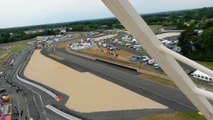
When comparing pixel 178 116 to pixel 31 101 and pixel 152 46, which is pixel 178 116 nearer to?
pixel 31 101

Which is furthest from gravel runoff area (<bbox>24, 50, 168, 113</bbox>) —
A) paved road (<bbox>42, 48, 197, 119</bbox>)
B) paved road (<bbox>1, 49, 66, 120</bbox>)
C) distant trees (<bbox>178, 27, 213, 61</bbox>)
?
distant trees (<bbox>178, 27, 213, 61</bbox>)

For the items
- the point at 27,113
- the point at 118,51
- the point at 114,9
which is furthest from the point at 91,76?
the point at 114,9

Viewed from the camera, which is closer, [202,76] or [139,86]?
[202,76]

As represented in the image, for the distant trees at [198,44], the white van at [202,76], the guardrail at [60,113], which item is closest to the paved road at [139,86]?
the guardrail at [60,113]

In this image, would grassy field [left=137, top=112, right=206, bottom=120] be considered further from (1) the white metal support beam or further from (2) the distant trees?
(2) the distant trees

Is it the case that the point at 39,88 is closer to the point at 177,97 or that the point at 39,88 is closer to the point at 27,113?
the point at 27,113

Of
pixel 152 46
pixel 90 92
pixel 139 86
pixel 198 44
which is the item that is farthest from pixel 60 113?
pixel 198 44

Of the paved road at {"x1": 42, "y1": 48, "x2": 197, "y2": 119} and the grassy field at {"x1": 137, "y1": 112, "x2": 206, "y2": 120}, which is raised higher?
the paved road at {"x1": 42, "y1": 48, "x2": 197, "y2": 119}
